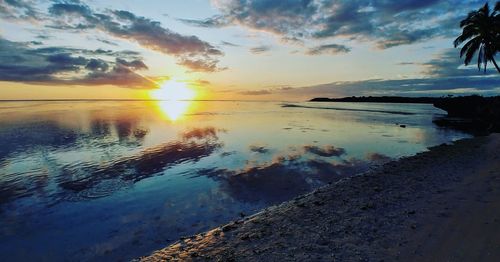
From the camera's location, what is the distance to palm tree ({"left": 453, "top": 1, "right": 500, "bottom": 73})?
43062 mm

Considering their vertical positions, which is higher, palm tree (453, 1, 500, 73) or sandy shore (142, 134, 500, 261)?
palm tree (453, 1, 500, 73)

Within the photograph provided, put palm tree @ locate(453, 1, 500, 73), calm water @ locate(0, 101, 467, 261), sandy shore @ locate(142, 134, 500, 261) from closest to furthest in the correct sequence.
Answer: sandy shore @ locate(142, 134, 500, 261) < calm water @ locate(0, 101, 467, 261) < palm tree @ locate(453, 1, 500, 73)

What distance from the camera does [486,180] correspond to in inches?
519

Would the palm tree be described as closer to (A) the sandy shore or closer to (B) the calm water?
(B) the calm water

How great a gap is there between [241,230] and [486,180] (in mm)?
11484

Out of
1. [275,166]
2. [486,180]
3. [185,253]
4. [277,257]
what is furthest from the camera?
[275,166]

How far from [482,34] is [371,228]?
49984 mm

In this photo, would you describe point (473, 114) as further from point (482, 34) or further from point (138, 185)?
point (138, 185)

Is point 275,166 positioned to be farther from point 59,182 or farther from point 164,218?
point 59,182

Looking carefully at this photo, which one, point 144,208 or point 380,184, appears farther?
A: point 380,184

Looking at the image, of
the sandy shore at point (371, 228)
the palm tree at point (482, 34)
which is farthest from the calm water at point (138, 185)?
the palm tree at point (482, 34)

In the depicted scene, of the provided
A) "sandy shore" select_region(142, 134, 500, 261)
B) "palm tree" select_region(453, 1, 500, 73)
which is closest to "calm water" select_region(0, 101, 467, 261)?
"sandy shore" select_region(142, 134, 500, 261)

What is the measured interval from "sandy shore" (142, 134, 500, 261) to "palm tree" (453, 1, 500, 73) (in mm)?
41194

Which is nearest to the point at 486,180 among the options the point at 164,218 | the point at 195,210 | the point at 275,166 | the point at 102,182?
the point at 275,166
